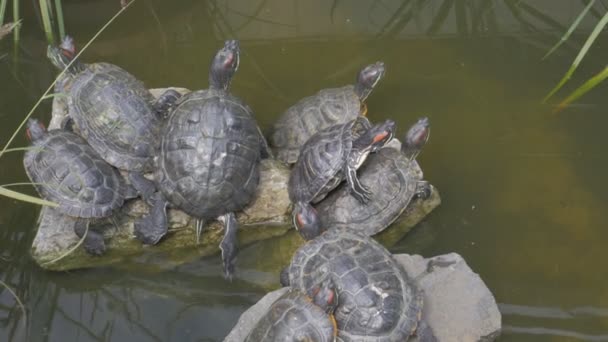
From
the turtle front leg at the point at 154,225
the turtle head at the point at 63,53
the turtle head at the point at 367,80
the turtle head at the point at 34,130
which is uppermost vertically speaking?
the turtle head at the point at 63,53

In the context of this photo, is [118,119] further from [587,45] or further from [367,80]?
[587,45]

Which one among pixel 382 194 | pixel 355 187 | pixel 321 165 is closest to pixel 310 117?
pixel 321 165

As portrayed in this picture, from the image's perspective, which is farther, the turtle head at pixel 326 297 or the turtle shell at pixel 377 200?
the turtle shell at pixel 377 200

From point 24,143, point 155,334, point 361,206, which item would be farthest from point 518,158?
point 24,143

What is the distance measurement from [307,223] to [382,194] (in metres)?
0.57

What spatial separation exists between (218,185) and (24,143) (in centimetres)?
189

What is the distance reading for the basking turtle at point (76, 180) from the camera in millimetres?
3789

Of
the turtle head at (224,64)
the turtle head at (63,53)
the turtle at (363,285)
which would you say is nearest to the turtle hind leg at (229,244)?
the turtle at (363,285)

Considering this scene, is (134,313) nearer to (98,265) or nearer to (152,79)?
(98,265)

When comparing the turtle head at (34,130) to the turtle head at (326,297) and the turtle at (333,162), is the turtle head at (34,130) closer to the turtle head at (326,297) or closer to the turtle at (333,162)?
the turtle at (333,162)

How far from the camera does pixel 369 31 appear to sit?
18.1 ft

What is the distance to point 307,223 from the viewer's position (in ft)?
12.5

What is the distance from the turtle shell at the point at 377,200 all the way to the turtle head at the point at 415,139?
0.11 meters

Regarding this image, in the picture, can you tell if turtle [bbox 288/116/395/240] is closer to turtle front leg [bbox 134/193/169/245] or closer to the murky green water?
the murky green water
